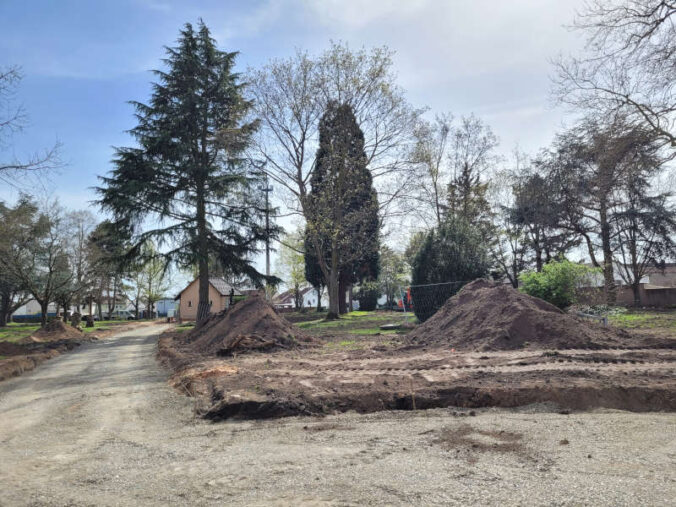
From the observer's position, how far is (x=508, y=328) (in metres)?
11.0

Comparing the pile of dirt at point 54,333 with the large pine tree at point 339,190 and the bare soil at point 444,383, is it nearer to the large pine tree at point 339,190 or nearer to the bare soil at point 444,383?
the large pine tree at point 339,190

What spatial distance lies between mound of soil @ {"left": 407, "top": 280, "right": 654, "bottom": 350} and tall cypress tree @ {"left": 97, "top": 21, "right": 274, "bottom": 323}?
15.4m

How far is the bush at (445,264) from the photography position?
18859 millimetres

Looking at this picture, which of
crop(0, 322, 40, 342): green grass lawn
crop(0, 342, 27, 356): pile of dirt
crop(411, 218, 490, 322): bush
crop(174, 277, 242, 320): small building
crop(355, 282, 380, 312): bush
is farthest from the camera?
crop(355, 282, 380, 312): bush

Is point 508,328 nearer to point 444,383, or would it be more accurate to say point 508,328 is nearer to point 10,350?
point 444,383

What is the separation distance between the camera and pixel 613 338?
1066 cm

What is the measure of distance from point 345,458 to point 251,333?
394 inches

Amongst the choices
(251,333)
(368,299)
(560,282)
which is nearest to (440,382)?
(251,333)

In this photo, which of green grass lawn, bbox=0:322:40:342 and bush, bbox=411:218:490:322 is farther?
green grass lawn, bbox=0:322:40:342

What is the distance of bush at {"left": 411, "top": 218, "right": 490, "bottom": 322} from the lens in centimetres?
1886

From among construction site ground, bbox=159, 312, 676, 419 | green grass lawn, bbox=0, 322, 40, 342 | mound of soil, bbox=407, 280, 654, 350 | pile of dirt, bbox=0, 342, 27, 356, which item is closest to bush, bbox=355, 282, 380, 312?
green grass lawn, bbox=0, 322, 40, 342

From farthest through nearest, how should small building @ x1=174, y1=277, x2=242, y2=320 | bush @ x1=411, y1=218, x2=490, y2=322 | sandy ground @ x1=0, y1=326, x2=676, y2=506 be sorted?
small building @ x1=174, y1=277, x2=242, y2=320, bush @ x1=411, y1=218, x2=490, y2=322, sandy ground @ x1=0, y1=326, x2=676, y2=506

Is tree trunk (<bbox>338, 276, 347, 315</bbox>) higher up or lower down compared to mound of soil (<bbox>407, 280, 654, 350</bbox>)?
higher up

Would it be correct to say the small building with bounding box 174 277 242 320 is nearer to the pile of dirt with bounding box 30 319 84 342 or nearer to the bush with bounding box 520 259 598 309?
the pile of dirt with bounding box 30 319 84 342
